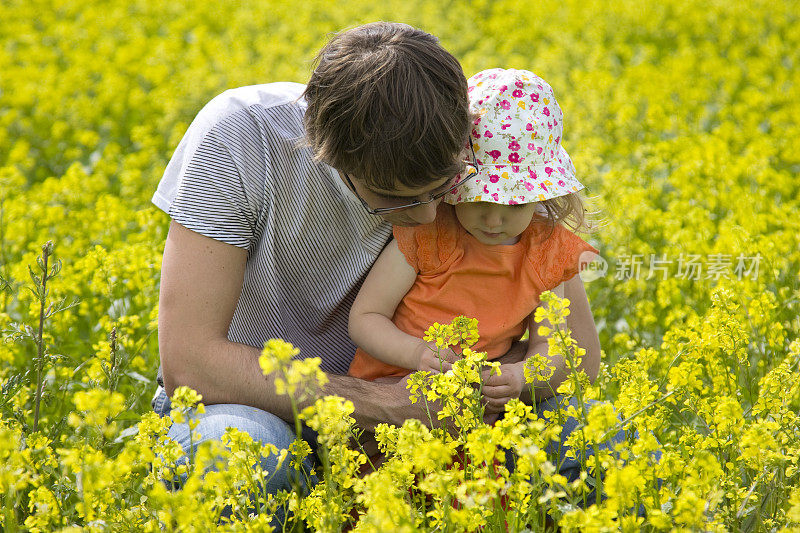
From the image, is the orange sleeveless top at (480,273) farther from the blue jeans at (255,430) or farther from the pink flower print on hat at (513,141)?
the blue jeans at (255,430)

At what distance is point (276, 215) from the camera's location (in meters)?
2.57

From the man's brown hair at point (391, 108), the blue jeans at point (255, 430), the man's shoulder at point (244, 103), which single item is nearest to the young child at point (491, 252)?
the man's brown hair at point (391, 108)

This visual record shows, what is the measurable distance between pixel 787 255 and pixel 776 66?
14.5 feet

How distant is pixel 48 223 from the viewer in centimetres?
414

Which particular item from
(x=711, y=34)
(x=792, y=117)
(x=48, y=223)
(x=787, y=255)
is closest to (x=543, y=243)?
(x=787, y=255)

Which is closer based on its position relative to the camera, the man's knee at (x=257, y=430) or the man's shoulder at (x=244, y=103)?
the man's knee at (x=257, y=430)

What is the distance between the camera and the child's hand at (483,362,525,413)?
2.33 meters

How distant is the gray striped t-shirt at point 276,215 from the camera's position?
246 centimetres

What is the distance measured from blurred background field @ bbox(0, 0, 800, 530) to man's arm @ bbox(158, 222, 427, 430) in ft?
0.67

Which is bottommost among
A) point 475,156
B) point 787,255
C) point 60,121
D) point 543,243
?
point 60,121

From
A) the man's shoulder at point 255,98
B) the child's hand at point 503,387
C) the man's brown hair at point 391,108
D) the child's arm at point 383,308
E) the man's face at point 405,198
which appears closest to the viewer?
the man's brown hair at point 391,108

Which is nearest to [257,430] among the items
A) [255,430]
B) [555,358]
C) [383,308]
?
[255,430]

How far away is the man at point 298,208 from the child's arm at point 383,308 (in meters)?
0.07

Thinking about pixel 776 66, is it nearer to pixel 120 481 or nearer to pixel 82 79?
pixel 82 79
